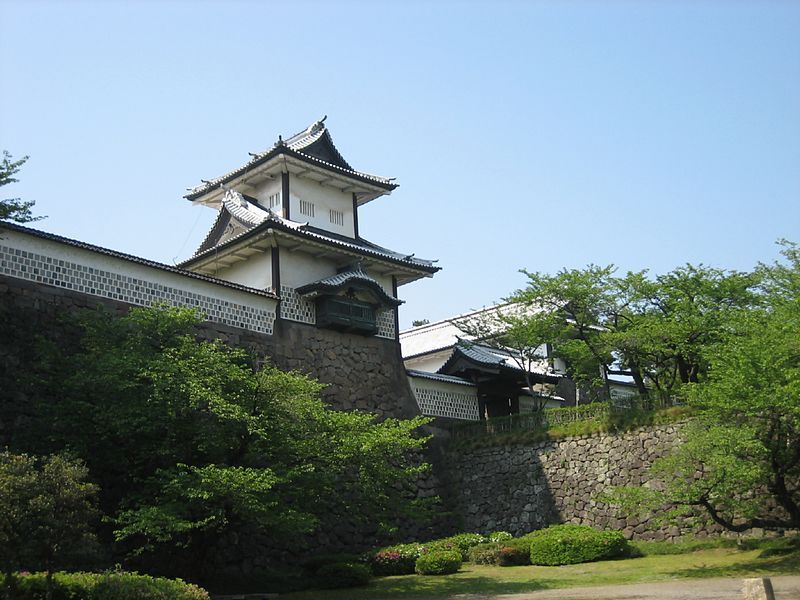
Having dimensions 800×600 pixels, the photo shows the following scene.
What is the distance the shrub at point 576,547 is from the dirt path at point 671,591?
14.3ft

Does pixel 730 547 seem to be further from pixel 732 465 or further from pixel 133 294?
pixel 133 294

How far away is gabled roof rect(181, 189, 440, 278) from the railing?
19.1ft

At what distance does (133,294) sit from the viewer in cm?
2425

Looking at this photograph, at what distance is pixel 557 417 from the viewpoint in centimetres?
3056

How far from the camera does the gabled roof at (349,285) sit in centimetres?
2845

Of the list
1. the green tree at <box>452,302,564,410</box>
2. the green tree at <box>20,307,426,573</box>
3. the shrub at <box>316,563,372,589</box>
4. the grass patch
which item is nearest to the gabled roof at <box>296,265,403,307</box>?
the green tree at <box>452,302,564,410</box>

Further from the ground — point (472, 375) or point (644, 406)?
point (472, 375)

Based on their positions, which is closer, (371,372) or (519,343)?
(371,372)

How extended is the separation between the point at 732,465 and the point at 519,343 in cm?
1348

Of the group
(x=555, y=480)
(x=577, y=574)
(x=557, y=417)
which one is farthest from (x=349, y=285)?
(x=577, y=574)

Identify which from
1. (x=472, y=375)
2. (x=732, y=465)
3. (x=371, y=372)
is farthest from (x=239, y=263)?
(x=732, y=465)

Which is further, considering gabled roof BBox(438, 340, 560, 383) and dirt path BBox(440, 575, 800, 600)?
gabled roof BBox(438, 340, 560, 383)

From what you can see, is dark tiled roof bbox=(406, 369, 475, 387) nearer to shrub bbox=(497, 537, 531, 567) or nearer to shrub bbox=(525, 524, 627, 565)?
shrub bbox=(497, 537, 531, 567)

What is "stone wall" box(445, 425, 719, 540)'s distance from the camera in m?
27.3
